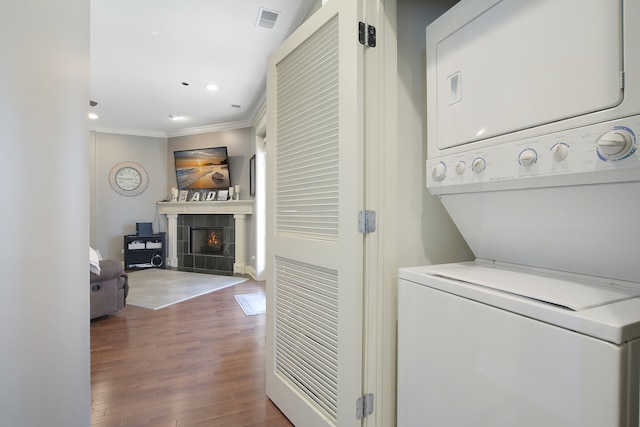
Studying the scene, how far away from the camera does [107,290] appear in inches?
122

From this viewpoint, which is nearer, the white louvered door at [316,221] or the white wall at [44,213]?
the white wall at [44,213]

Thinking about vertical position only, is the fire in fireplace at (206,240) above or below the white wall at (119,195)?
below

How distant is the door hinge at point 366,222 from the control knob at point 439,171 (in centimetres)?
27

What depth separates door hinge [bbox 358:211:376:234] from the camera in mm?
1212

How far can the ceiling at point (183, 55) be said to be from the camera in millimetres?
2496

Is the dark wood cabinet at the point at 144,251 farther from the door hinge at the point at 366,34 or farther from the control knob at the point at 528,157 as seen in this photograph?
the control knob at the point at 528,157

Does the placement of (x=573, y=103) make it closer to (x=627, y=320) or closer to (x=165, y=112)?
(x=627, y=320)

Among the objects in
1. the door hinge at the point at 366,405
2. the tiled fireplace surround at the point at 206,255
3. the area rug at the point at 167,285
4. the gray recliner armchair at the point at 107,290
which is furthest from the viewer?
the tiled fireplace surround at the point at 206,255

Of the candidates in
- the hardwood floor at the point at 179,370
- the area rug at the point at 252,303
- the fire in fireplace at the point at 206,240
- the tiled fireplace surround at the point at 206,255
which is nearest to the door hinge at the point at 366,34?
the hardwood floor at the point at 179,370

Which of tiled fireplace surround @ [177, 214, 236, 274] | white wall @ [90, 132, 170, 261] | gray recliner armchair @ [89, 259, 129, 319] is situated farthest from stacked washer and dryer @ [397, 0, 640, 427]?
white wall @ [90, 132, 170, 261]

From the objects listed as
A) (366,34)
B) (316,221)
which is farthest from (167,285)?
(366,34)

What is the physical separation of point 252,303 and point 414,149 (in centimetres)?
301

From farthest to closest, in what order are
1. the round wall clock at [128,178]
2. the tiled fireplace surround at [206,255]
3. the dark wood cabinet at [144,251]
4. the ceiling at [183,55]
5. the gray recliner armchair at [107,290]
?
the round wall clock at [128,178]
the dark wood cabinet at [144,251]
the tiled fireplace surround at [206,255]
the gray recliner armchair at [107,290]
the ceiling at [183,55]

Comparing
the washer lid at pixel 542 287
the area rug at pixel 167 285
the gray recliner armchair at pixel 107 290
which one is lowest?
the area rug at pixel 167 285
